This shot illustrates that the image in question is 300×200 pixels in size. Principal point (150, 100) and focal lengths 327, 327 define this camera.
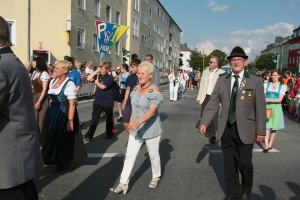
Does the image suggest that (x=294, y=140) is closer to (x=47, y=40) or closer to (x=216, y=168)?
(x=216, y=168)

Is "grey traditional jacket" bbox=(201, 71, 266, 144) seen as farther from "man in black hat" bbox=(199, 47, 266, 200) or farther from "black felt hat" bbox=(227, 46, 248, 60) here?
"black felt hat" bbox=(227, 46, 248, 60)

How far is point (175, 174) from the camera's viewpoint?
516 centimetres

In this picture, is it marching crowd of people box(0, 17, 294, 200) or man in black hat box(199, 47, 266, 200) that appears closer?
marching crowd of people box(0, 17, 294, 200)

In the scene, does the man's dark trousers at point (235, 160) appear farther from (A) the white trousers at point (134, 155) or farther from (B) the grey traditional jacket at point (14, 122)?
(B) the grey traditional jacket at point (14, 122)

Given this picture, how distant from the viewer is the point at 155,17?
56.0 meters

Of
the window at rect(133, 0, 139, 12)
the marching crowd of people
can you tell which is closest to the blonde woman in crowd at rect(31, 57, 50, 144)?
the marching crowd of people

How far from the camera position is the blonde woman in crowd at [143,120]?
13.9ft

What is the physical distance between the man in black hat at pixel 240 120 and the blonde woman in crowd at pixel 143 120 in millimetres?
674

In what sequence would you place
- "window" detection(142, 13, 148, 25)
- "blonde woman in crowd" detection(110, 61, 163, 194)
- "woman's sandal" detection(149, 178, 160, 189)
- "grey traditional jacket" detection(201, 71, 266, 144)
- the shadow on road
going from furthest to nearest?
"window" detection(142, 13, 148, 25) < the shadow on road < "woman's sandal" detection(149, 178, 160, 189) < "blonde woman in crowd" detection(110, 61, 163, 194) < "grey traditional jacket" detection(201, 71, 266, 144)

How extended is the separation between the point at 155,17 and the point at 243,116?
177ft

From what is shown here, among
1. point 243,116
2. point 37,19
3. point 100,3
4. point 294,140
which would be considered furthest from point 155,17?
point 243,116

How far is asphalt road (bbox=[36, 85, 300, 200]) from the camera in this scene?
14.2 ft

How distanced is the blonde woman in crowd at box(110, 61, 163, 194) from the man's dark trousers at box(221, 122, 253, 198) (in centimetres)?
94

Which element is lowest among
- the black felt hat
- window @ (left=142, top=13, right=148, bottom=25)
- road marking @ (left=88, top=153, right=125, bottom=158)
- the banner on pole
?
road marking @ (left=88, top=153, right=125, bottom=158)
